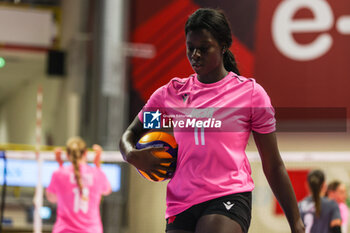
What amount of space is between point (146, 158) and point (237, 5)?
979cm

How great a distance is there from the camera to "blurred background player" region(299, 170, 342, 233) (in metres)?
6.25

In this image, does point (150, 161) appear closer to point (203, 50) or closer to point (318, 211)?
point (203, 50)

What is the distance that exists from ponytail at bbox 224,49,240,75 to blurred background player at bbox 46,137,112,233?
343cm

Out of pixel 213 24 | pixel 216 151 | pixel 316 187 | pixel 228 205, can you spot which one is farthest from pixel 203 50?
pixel 316 187

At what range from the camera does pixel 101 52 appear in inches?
459

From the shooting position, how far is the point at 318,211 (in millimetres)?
6352

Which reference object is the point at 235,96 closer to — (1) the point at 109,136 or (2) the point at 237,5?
A: (1) the point at 109,136

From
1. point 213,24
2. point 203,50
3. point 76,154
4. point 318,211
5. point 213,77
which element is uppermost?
point 213,24

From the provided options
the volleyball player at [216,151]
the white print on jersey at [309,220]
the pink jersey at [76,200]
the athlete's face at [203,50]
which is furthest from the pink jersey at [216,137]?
the white print on jersey at [309,220]

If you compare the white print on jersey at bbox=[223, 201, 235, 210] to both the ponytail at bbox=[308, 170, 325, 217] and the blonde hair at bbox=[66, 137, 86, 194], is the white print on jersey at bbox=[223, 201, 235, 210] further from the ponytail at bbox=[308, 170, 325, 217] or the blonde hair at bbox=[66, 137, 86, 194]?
the ponytail at bbox=[308, 170, 325, 217]

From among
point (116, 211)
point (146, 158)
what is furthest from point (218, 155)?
point (116, 211)

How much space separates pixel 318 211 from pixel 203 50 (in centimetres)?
406

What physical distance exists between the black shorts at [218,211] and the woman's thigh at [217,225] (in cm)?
2

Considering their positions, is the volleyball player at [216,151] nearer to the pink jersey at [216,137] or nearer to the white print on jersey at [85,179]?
the pink jersey at [216,137]
